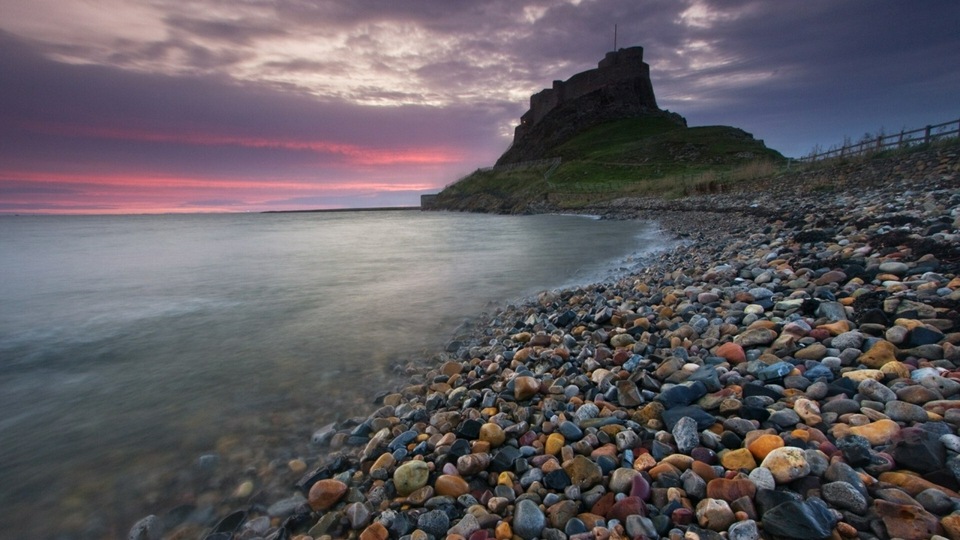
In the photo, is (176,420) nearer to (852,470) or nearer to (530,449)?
(530,449)

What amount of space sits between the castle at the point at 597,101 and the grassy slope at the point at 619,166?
575 cm

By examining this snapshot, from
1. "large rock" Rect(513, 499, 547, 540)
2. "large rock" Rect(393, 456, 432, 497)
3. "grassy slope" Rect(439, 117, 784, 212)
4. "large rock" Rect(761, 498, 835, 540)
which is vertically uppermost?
"grassy slope" Rect(439, 117, 784, 212)

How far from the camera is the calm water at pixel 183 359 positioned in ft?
12.1

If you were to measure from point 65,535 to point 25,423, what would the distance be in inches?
103

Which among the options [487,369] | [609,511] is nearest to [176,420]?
[487,369]

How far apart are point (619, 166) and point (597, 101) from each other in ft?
141

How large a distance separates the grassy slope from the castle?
18.9 ft

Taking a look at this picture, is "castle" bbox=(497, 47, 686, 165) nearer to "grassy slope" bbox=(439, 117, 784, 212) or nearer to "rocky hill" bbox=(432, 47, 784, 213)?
"rocky hill" bbox=(432, 47, 784, 213)

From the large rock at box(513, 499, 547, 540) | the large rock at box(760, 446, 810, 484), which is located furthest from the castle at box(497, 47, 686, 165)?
the large rock at box(513, 499, 547, 540)

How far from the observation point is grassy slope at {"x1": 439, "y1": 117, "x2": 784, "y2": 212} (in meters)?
53.4

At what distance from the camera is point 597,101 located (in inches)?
3999

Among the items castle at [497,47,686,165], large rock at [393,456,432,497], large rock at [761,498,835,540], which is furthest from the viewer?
castle at [497,47,686,165]

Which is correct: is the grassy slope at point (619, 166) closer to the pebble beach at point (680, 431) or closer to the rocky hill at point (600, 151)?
the rocky hill at point (600, 151)

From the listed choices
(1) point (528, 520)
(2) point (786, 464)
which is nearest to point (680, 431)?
(2) point (786, 464)
